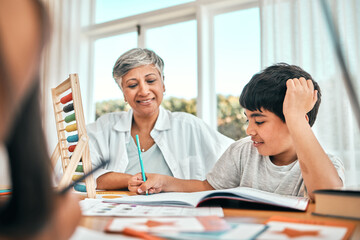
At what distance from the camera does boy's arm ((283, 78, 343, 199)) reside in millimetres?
916

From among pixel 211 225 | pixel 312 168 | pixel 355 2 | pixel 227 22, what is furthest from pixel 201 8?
pixel 211 225

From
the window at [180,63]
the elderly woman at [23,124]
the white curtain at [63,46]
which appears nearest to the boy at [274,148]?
the elderly woman at [23,124]

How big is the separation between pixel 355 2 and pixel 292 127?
1.51 m

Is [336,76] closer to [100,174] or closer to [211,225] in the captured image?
[100,174]

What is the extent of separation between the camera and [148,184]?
1.16 meters

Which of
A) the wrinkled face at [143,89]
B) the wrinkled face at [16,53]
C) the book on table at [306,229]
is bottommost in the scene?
the book on table at [306,229]

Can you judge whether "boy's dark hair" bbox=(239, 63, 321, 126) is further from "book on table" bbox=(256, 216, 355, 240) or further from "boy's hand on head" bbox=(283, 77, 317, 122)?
"book on table" bbox=(256, 216, 355, 240)

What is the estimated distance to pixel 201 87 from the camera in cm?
278

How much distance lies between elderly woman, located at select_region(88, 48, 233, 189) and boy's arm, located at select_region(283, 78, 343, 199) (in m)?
0.77

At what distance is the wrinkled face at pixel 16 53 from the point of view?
0.90 feet

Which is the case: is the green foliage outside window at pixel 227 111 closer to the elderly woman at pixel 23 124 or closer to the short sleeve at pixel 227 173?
the short sleeve at pixel 227 173

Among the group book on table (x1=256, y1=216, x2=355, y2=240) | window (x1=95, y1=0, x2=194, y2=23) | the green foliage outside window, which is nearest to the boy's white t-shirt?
book on table (x1=256, y1=216, x2=355, y2=240)

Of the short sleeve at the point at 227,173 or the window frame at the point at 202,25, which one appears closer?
the short sleeve at the point at 227,173

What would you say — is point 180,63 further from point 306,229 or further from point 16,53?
point 16,53
